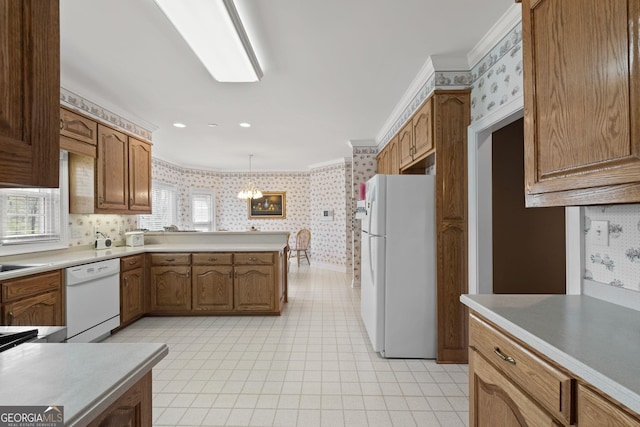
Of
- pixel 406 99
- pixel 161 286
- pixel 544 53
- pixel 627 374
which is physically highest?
Result: pixel 406 99

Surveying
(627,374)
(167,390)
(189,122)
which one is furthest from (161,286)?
(627,374)

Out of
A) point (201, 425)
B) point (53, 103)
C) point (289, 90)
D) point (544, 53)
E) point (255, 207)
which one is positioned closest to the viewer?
point (53, 103)

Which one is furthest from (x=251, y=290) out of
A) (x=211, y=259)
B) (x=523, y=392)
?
(x=523, y=392)

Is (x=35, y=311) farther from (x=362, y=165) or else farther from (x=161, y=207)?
(x=161, y=207)

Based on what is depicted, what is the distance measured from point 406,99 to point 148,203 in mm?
3640

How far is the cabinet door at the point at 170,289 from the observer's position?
3742mm

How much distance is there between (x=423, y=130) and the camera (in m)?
2.84

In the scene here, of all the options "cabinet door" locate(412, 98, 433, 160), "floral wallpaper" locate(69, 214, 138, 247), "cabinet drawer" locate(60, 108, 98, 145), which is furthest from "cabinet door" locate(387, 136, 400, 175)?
"floral wallpaper" locate(69, 214, 138, 247)

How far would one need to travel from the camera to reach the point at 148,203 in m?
4.27

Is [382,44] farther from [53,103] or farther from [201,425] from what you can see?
[201,425]

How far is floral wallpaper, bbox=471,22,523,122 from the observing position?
6.41 ft

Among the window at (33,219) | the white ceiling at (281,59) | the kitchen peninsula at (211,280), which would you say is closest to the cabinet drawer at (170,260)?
the kitchen peninsula at (211,280)

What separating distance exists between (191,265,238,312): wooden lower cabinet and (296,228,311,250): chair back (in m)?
4.00

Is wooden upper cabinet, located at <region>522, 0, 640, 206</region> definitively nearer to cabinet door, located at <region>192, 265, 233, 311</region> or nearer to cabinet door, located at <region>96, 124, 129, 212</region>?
cabinet door, located at <region>192, 265, 233, 311</region>
